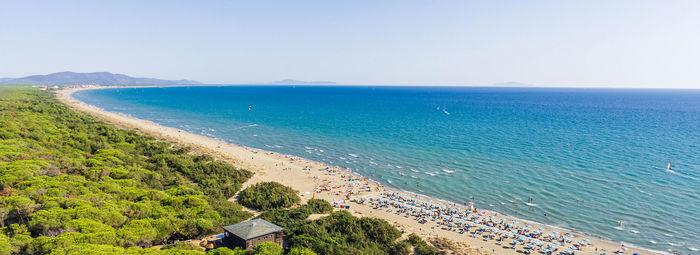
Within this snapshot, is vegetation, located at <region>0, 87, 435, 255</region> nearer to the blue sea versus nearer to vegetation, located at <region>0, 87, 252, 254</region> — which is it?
vegetation, located at <region>0, 87, 252, 254</region>

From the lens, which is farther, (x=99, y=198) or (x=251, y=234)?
(x=99, y=198)

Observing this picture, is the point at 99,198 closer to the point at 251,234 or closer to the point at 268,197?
the point at 251,234

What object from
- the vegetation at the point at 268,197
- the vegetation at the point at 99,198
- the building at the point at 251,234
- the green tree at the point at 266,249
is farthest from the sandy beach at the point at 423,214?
the green tree at the point at 266,249

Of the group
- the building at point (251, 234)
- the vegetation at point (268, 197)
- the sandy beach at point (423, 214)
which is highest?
the building at point (251, 234)

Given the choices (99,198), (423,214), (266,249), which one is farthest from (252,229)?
(423,214)

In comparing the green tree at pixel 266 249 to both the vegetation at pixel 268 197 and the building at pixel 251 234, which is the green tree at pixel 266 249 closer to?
the building at pixel 251 234

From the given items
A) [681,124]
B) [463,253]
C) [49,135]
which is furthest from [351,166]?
[681,124]
